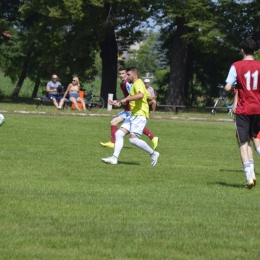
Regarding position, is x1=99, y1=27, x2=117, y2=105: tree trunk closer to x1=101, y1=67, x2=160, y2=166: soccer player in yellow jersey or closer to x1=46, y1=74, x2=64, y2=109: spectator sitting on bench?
x1=46, y1=74, x2=64, y2=109: spectator sitting on bench

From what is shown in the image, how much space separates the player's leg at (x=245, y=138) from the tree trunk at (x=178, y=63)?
34020 millimetres

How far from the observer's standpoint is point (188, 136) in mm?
24562

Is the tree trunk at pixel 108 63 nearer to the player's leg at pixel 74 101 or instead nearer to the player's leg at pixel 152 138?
the player's leg at pixel 74 101

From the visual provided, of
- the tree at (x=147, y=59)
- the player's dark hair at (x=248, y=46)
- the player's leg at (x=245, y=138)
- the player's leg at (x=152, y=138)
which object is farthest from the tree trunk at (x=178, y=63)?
the tree at (x=147, y=59)

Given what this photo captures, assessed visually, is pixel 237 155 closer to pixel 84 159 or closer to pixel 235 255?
pixel 84 159

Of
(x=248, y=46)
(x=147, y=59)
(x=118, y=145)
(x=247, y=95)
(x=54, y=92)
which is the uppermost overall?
(x=248, y=46)

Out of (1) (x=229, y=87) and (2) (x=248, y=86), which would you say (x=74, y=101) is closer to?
(2) (x=248, y=86)

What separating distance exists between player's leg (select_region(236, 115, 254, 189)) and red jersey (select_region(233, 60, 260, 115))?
113mm

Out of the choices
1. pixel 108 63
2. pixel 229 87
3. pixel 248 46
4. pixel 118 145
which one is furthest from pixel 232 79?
pixel 108 63

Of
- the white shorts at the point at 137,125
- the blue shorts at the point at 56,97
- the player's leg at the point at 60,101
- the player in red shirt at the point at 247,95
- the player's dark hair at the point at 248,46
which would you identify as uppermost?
the player's dark hair at the point at 248,46

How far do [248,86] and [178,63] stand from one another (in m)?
34.4

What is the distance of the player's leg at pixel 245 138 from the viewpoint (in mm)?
10797

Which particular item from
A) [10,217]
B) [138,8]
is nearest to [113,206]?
[10,217]

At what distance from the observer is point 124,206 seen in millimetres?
8867
